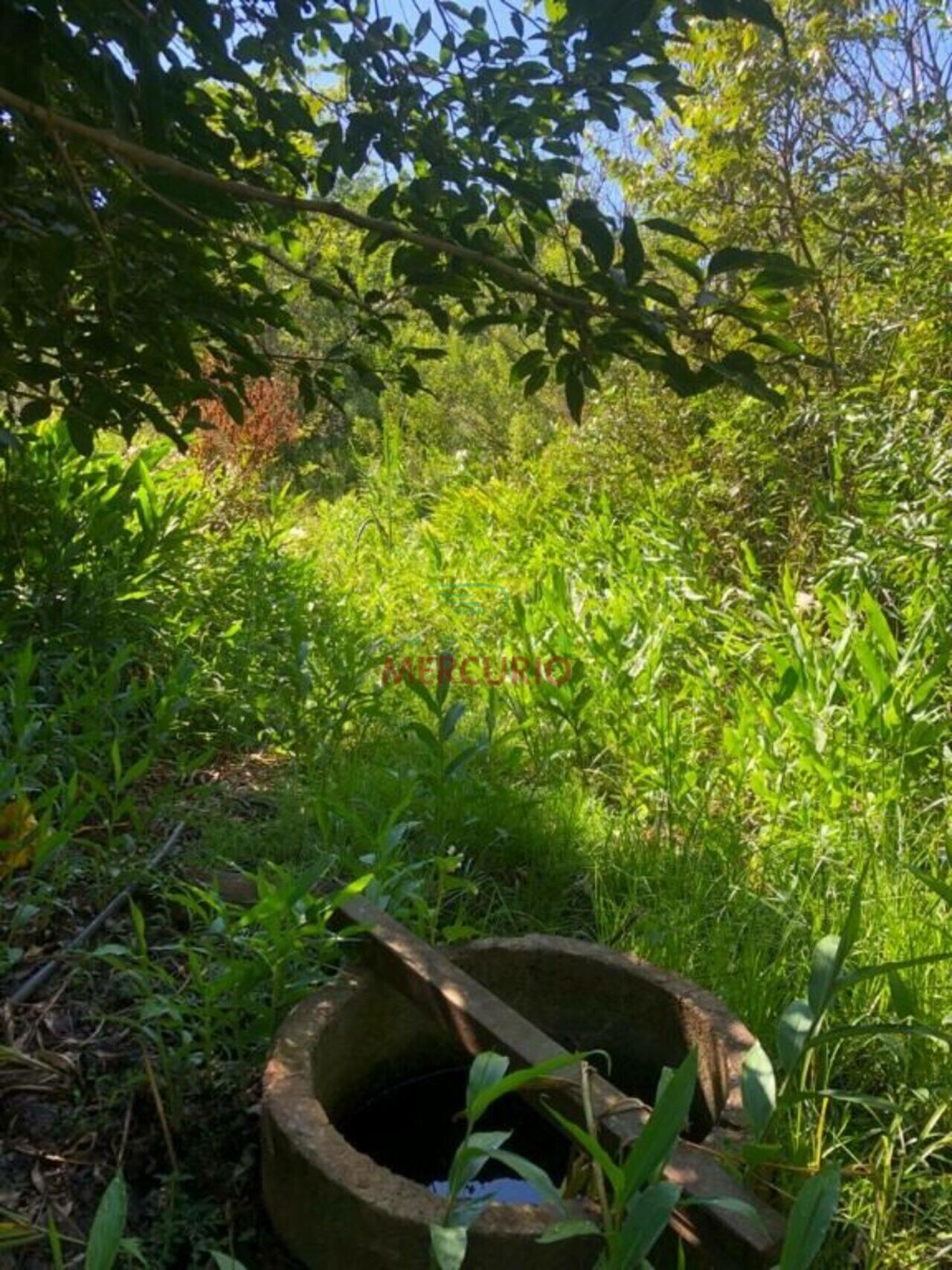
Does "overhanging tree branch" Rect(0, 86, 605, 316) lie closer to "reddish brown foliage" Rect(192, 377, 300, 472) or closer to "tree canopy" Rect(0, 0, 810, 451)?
"tree canopy" Rect(0, 0, 810, 451)

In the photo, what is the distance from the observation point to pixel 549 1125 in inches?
66.3

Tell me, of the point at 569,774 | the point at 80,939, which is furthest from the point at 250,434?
the point at 80,939

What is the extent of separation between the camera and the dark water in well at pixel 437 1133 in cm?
163

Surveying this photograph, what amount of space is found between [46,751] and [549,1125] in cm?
137

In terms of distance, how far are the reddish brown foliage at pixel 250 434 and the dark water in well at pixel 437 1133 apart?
14.3 feet

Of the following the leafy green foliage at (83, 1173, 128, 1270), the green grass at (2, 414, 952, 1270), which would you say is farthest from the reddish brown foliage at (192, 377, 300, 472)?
the leafy green foliage at (83, 1173, 128, 1270)

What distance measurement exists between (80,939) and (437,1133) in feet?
2.26

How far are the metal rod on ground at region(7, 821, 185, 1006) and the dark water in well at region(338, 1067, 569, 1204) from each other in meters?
0.56

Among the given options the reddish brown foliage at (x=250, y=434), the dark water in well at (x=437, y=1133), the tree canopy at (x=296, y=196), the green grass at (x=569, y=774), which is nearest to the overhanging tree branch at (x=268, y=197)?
the tree canopy at (x=296, y=196)

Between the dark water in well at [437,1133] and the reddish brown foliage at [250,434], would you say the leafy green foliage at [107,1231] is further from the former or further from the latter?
the reddish brown foliage at [250,434]

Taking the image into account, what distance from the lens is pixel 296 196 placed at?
5.02 feet

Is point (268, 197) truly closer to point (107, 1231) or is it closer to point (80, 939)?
point (107, 1231)

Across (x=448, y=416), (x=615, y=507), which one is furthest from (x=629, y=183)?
(x=448, y=416)

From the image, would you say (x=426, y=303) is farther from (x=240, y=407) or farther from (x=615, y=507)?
(x=615, y=507)
